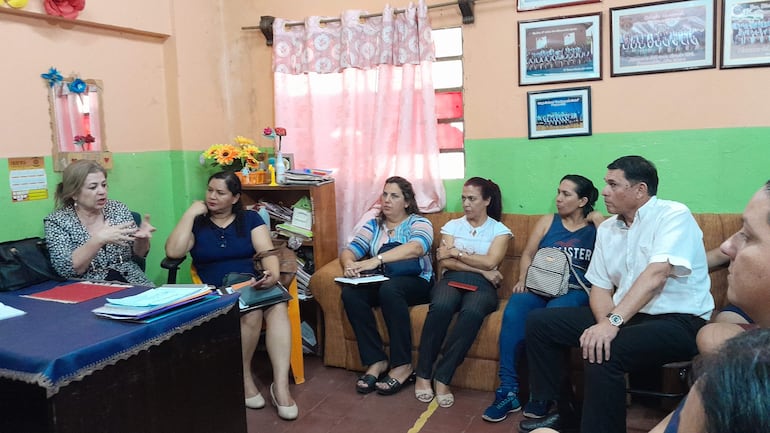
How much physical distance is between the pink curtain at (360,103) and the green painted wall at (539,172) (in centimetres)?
32

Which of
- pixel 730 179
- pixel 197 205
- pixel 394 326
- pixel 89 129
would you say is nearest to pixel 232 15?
pixel 89 129

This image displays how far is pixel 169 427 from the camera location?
203cm

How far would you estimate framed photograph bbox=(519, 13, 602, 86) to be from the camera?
3324 millimetres

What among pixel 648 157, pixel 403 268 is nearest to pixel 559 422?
pixel 403 268

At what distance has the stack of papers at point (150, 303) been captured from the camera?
6.42 feet

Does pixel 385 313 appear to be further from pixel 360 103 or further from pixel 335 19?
pixel 335 19

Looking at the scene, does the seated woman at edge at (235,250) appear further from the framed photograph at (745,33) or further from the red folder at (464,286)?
the framed photograph at (745,33)

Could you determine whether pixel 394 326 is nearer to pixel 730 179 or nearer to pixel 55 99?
pixel 730 179

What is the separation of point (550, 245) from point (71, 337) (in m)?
2.27

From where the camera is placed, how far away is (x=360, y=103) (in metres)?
3.82

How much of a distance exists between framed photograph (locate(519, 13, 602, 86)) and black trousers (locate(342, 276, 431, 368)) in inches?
55.7

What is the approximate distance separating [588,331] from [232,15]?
321cm

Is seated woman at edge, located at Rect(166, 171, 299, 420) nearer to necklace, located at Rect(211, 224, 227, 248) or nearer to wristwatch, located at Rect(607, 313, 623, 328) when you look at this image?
necklace, located at Rect(211, 224, 227, 248)

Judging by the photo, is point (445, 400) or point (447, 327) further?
point (447, 327)
